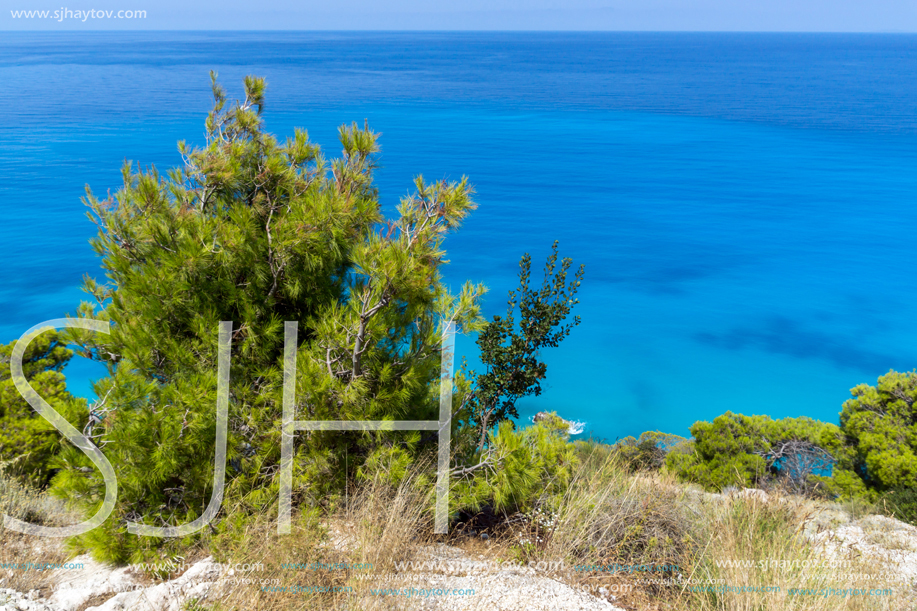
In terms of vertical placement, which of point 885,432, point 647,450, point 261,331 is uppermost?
point 261,331

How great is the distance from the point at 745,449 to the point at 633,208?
25.2 m

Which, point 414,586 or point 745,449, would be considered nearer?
point 414,586

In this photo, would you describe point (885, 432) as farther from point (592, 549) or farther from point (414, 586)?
point (414, 586)

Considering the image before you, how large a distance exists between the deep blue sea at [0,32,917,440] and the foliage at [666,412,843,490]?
592 cm

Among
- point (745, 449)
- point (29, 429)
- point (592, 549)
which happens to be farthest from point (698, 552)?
point (29, 429)

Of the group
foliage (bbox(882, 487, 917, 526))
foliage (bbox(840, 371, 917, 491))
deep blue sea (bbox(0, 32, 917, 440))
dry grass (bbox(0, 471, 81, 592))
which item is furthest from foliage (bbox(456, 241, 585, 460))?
foliage (bbox(840, 371, 917, 491))

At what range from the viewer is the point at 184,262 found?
358cm

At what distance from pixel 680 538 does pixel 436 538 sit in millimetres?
1659

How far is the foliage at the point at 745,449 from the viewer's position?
7969 millimetres

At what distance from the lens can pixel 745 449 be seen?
8359 millimetres

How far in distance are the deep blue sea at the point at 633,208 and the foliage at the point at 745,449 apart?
19.4 ft

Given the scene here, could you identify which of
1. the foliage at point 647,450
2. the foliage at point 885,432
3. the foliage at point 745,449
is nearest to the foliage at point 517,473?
the foliage at point 745,449

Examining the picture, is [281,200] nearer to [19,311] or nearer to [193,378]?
[193,378]

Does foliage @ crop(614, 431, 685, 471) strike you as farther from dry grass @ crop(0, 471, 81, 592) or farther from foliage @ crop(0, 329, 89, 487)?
foliage @ crop(0, 329, 89, 487)
